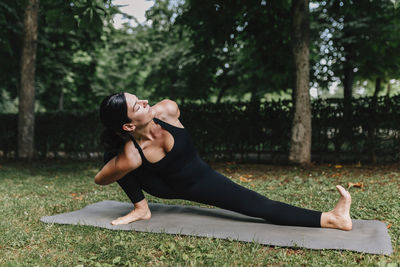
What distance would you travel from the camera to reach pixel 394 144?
316 inches

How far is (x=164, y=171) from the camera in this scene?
3555 millimetres

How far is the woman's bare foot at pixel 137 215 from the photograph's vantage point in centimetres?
365

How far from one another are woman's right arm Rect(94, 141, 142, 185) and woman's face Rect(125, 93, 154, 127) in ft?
0.87

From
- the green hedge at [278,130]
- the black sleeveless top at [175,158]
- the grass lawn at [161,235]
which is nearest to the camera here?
the grass lawn at [161,235]

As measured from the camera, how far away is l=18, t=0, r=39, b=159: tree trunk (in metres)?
10.3

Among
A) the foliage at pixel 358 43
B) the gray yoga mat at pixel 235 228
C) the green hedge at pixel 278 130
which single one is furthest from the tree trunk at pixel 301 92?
the gray yoga mat at pixel 235 228

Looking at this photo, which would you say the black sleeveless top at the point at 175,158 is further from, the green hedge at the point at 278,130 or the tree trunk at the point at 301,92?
the green hedge at the point at 278,130

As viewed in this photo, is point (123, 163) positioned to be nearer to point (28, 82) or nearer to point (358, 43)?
point (28, 82)

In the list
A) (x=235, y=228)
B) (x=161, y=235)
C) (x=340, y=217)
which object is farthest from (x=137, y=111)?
(x=340, y=217)

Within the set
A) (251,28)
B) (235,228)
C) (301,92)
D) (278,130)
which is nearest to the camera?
(235,228)

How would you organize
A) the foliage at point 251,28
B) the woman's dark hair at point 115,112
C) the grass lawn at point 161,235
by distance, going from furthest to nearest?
the foliage at point 251,28 → the woman's dark hair at point 115,112 → the grass lawn at point 161,235

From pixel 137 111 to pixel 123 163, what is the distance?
54 cm

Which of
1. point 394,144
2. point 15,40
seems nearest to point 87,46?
point 15,40

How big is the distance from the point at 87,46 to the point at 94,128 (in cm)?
433
